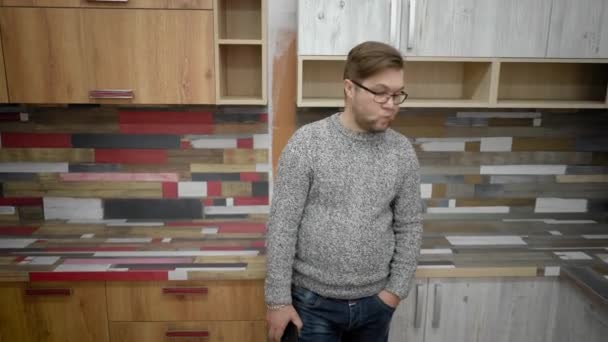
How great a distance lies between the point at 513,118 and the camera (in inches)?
82.0

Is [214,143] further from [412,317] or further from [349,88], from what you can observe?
[412,317]

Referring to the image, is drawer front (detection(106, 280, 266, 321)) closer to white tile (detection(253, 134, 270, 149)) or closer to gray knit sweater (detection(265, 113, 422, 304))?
gray knit sweater (detection(265, 113, 422, 304))

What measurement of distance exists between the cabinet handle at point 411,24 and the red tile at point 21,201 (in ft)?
5.76

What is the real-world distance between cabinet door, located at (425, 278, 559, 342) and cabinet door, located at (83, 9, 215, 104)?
46.3 inches

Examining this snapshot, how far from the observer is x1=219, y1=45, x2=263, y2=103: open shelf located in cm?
190

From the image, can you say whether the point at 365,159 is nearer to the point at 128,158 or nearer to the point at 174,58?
the point at 174,58

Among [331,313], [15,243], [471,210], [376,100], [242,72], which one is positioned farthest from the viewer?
[471,210]

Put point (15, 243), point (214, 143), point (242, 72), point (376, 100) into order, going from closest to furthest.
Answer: point (376, 100) → point (15, 243) → point (242, 72) → point (214, 143)

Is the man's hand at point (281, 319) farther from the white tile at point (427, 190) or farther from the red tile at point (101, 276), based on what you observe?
the white tile at point (427, 190)

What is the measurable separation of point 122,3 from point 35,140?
0.84 metres

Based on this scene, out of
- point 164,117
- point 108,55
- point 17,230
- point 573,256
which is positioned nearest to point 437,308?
point 573,256

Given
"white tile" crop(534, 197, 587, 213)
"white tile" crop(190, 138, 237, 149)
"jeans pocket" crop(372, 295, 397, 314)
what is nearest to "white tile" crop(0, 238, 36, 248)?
"white tile" crop(190, 138, 237, 149)

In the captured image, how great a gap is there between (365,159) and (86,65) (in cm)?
110

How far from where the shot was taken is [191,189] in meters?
2.07
